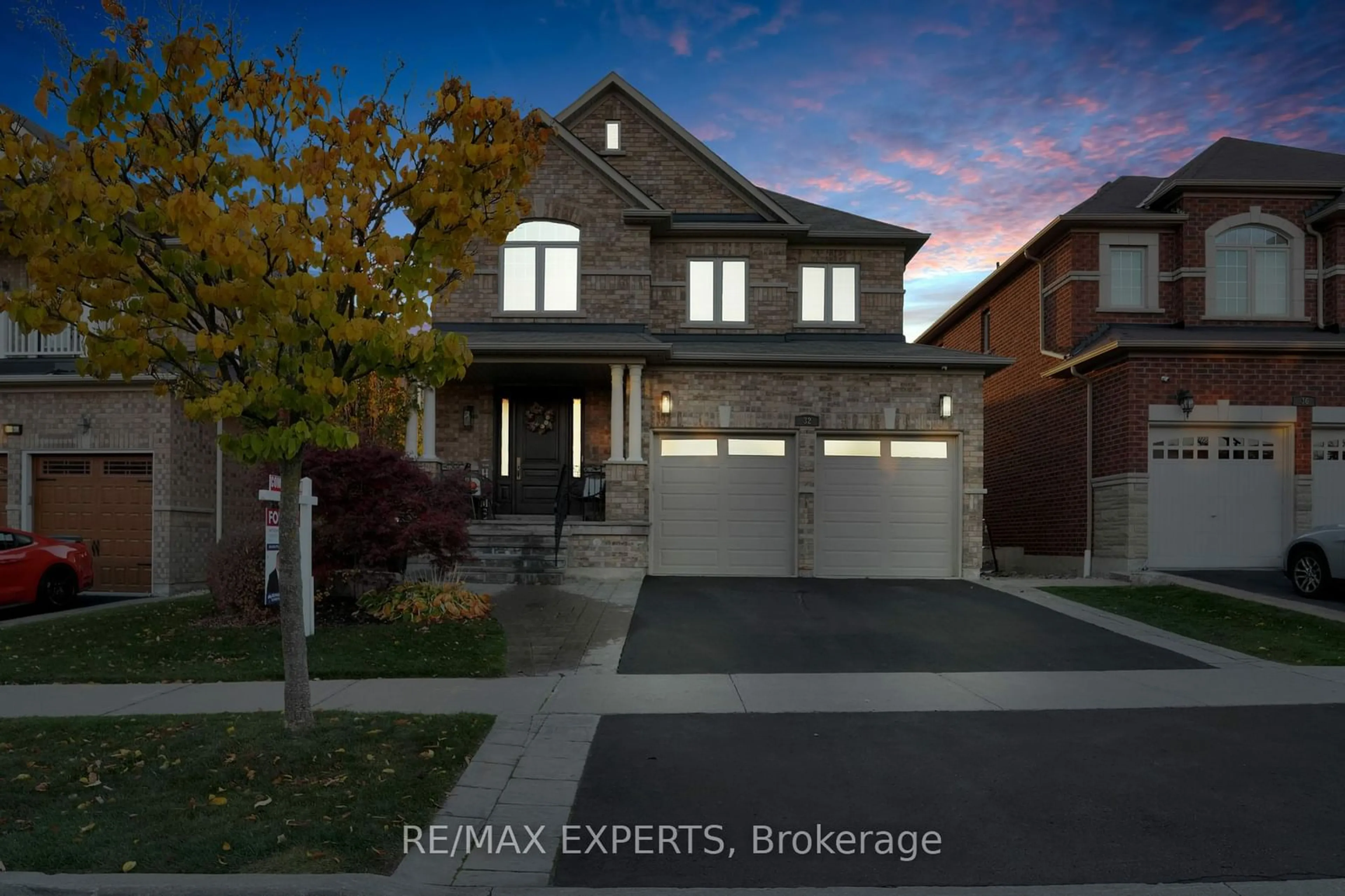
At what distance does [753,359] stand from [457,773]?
37.5 feet

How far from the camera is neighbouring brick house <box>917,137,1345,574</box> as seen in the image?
16.5 meters

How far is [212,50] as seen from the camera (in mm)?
5902

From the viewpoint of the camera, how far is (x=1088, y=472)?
17.9 m

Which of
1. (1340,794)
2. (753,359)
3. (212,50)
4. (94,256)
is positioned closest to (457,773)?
(94,256)

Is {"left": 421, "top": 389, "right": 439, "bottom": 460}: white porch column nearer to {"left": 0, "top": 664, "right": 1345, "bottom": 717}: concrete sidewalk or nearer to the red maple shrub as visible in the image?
the red maple shrub

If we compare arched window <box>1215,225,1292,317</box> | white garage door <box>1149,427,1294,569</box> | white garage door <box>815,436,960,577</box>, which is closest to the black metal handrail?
white garage door <box>815,436,960,577</box>

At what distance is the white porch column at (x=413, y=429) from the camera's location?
54.5 ft

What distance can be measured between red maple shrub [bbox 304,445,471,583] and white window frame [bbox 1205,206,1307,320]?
14592mm

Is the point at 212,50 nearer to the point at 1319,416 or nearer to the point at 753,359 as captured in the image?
the point at 753,359

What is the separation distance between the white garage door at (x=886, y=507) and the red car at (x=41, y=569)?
1209 cm

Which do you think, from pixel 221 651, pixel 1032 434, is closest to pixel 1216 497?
pixel 1032 434

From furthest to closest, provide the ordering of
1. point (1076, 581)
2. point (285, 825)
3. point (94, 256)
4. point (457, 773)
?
point (1076, 581), point (457, 773), point (94, 256), point (285, 825)

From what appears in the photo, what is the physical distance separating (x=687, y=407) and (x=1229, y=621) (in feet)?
28.7

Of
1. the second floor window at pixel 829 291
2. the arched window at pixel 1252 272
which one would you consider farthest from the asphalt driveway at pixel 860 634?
the arched window at pixel 1252 272
